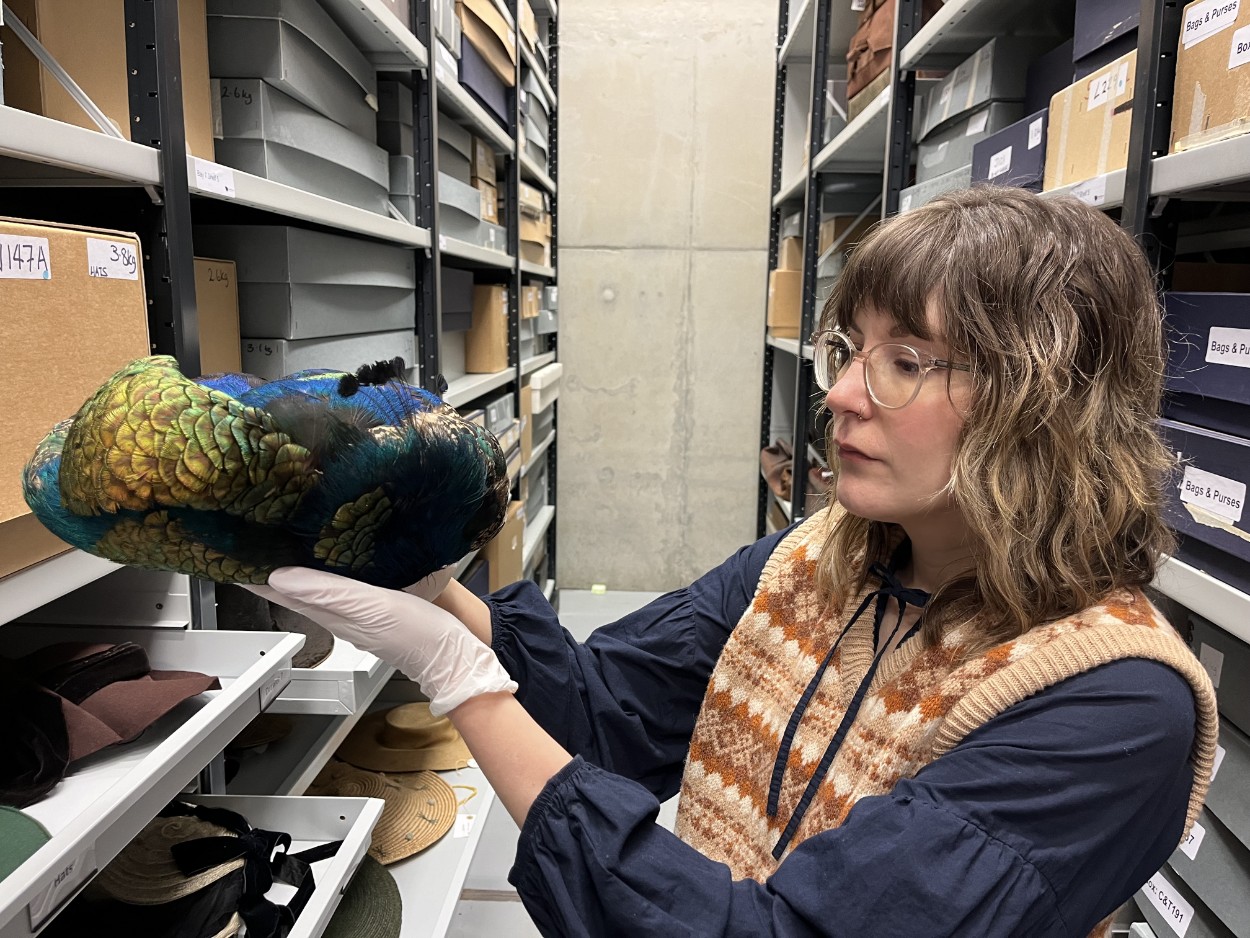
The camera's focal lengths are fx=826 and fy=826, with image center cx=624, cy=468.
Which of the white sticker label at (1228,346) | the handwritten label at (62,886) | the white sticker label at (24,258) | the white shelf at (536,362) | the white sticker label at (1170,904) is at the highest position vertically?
the white sticker label at (24,258)

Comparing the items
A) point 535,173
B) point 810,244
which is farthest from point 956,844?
point 535,173

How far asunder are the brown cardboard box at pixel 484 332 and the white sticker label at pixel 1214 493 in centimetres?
222

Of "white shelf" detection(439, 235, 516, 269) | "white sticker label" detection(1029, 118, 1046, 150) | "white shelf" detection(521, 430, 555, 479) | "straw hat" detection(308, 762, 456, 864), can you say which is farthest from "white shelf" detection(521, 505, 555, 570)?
"white sticker label" detection(1029, 118, 1046, 150)

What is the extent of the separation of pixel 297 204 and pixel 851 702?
3.70 feet

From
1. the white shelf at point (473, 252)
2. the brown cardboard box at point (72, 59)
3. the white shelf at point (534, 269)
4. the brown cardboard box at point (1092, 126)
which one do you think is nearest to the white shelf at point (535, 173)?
the white shelf at point (534, 269)

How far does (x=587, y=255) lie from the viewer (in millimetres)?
4320

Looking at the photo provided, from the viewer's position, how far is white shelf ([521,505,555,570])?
11.8ft

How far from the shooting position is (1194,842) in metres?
1.25

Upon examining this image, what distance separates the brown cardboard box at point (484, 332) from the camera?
290 centimetres

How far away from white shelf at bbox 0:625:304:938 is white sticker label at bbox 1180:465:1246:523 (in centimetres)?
124

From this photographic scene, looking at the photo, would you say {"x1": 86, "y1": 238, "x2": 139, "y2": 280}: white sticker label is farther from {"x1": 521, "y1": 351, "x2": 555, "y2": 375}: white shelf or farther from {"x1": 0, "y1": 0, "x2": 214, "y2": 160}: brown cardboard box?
{"x1": 521, "y1": 351, "x2": 555, "y2": 375}: white shelf

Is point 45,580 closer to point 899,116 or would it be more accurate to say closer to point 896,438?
point 896,438

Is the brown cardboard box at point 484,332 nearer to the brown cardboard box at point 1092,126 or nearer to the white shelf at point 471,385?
the white shelf at point 471,385

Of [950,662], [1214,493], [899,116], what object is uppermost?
[899,116]
